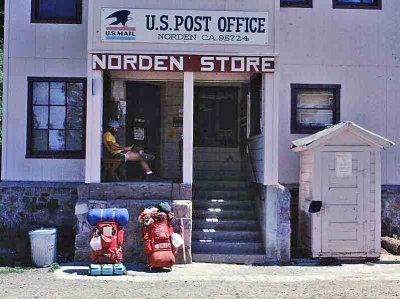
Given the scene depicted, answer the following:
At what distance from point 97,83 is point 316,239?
5.34m

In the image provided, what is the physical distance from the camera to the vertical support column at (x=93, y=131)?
12.2 meters

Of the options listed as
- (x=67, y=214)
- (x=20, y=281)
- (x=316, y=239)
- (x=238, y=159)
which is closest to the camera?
(x=20, y=281)

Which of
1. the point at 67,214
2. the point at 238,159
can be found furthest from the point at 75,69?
the point at 238,159

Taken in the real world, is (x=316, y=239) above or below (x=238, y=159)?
below

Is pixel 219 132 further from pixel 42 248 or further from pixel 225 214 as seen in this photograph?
pixel 42 248

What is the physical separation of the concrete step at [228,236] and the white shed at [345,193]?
118cm

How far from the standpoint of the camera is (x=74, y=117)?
1417 centimetres

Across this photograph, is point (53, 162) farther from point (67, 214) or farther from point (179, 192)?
point (179, 192)

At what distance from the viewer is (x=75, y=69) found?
1407 cm

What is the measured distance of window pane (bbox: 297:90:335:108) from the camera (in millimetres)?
14477

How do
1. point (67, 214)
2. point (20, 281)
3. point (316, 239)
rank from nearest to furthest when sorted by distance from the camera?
1. point (20, 281)
2. point (316, 239)
3. point (67, 214)

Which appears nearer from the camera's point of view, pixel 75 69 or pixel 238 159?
pixel 75 69

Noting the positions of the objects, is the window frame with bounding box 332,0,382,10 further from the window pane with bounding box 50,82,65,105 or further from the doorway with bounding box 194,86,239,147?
the window pane with bounding box 50,82,65,105

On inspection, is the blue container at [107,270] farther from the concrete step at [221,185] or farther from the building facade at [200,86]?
the concrete step at [221,185]
